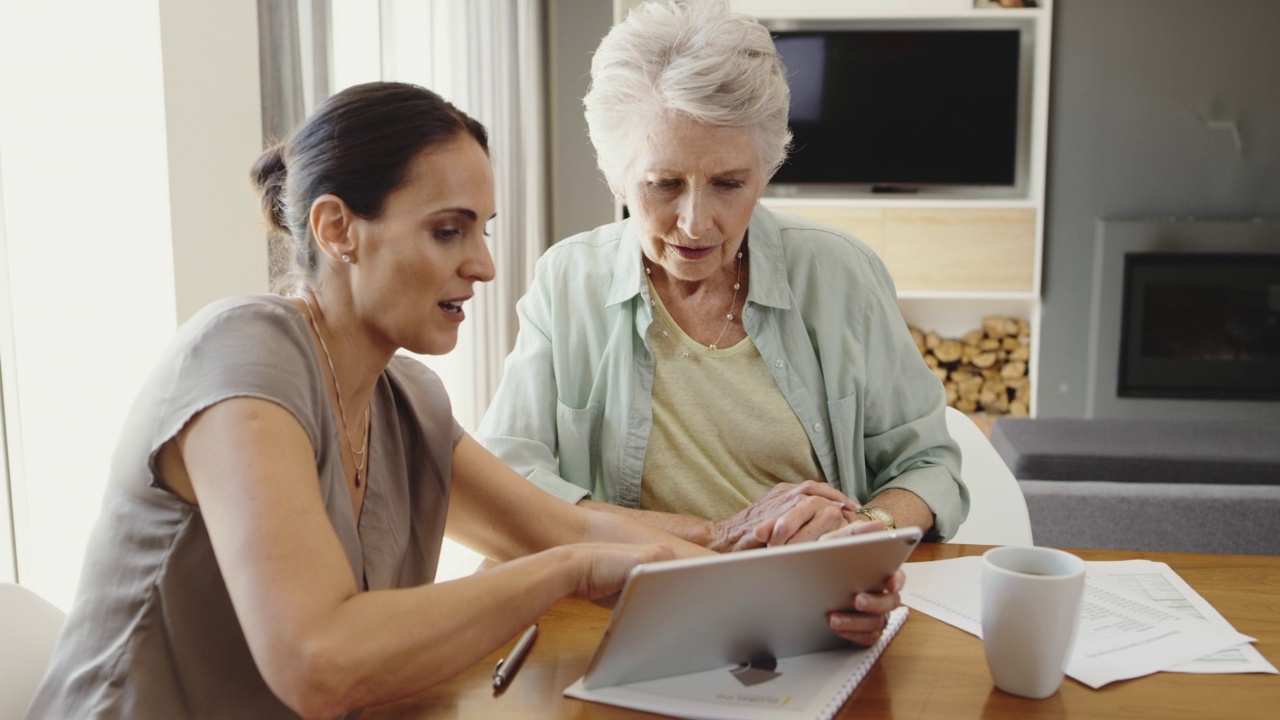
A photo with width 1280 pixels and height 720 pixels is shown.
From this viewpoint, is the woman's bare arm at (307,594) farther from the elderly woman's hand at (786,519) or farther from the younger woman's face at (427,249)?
the elderly woman's hand at (786,519)

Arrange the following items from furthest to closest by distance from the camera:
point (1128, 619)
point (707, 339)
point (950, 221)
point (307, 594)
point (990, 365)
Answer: point (990, 365) < point (950, 221) < point (707, 339) < point (1128, 619) < point (307, 594)

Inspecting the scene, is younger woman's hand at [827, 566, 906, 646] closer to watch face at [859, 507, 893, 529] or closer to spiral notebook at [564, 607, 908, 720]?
spiral notebook at [564, 607, 908, 720]

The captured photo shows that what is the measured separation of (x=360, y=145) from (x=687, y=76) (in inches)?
21.5

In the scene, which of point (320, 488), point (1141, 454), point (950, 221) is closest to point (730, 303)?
point (320, 488)

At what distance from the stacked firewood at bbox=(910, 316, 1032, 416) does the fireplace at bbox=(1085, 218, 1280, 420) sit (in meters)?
0.29

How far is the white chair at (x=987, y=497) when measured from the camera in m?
1.59

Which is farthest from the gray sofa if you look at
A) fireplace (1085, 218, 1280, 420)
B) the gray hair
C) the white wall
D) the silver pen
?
fireplace (1085, 218, 1280, 420)

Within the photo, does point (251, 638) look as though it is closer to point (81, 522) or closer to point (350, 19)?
point (81, 522)

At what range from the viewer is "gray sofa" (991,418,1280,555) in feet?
6.38

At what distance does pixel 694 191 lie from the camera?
1.49m

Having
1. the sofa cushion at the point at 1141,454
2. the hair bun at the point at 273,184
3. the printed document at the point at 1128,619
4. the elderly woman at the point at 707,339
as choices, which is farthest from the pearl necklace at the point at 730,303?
the sofa cushion at the point at 1141,454

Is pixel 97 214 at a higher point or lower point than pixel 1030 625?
higher

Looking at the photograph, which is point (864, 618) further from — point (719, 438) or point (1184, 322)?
point (1184, 322)

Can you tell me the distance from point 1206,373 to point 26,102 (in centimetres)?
448
